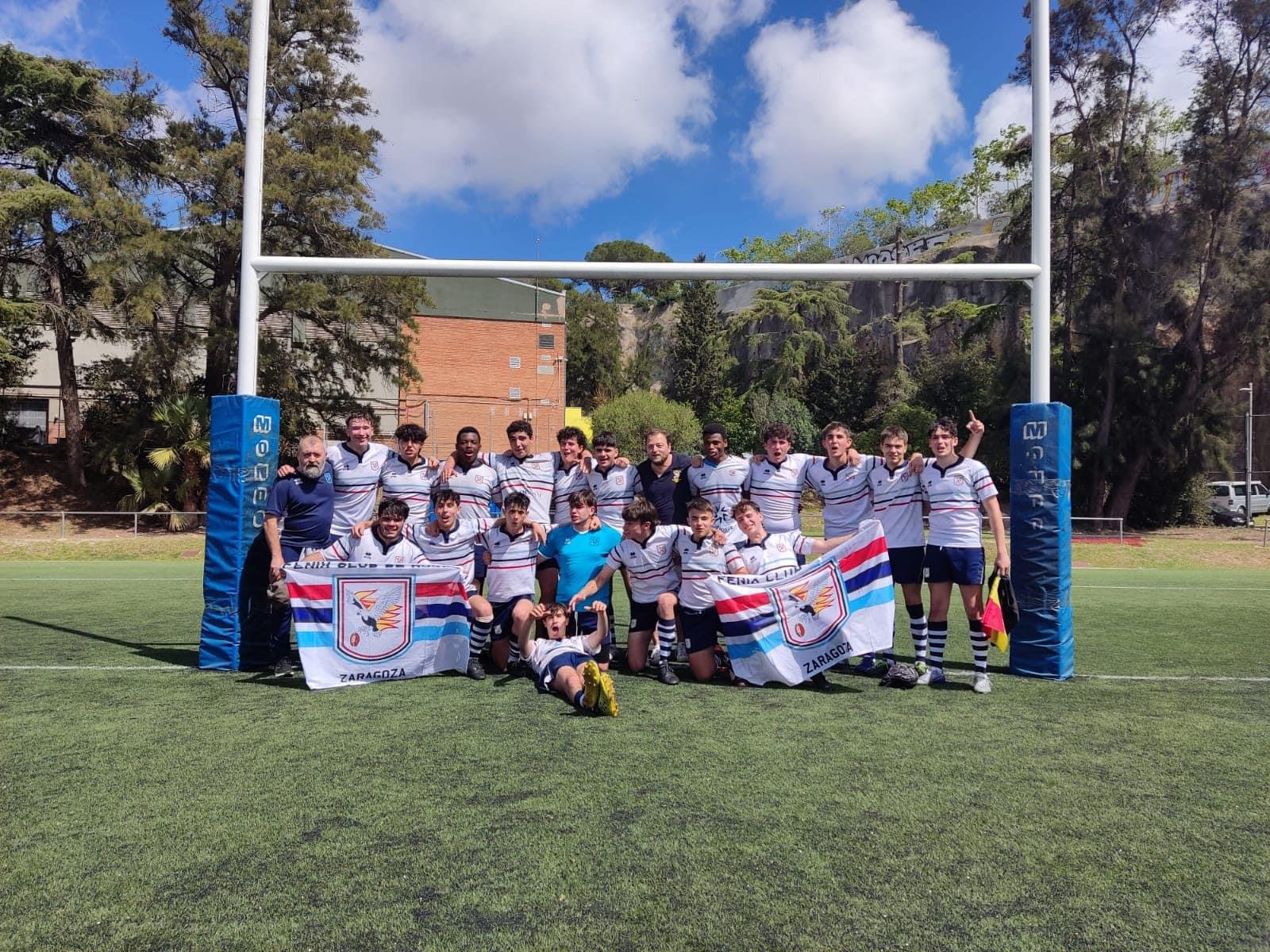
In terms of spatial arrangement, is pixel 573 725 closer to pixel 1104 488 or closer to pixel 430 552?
pixel 430 552

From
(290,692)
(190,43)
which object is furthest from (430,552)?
(190,43)

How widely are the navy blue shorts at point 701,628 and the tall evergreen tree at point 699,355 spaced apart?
36.6m

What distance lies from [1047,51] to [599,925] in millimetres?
6298

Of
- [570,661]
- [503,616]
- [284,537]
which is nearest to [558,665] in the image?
[570,661]

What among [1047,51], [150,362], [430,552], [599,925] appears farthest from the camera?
[150,362]

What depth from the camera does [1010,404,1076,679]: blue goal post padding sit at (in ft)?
18.3

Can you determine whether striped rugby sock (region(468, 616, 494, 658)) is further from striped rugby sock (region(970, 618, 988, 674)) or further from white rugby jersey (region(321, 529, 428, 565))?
striped rugby sock (region(970, 618, 988, 674))

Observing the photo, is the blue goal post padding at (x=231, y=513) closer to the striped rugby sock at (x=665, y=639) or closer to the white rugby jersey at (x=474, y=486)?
the white rugby jersey at (x=474, y=486)

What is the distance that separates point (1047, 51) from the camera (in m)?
5.88

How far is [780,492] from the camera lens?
5.84m

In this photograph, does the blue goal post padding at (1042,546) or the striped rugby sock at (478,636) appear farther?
the blue goal post padding at (1042,546)

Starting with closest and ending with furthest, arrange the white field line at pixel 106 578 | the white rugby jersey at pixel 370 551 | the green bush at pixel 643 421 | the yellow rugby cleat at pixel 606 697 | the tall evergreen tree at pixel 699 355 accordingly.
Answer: the yellow rugby cleat at pixel 606 697 < the white rugby jersey at pixel 370 551 < the white field line at pixel 106 578 < the green bush at pixel 643 421 < the tall evergreen tree at pixel 699 355

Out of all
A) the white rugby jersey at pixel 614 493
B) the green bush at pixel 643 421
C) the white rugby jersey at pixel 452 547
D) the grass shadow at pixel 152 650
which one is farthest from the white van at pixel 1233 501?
the grass shadow at pixel 152 650

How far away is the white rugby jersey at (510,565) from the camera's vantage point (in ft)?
17.9
